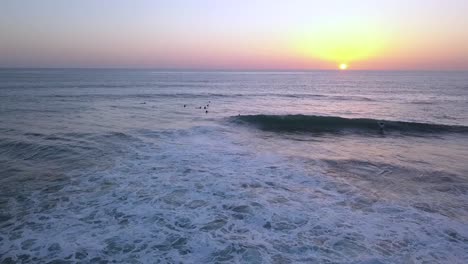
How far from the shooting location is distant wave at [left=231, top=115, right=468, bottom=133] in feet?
74.1

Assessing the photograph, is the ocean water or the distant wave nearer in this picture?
the ocean water

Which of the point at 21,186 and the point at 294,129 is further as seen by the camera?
the point at 294,129

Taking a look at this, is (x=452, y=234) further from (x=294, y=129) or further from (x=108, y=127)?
(x=108, y=127)

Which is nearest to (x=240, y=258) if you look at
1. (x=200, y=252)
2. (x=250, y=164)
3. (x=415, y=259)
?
(x=200, y=252)

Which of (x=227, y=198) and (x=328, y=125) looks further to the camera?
(x=328, y=125)

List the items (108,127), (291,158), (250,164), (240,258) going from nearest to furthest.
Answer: (240,258) → (250,164) → (291,158) → (108,127)

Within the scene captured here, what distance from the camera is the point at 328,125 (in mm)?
24781

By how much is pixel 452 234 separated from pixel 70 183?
1054 cm

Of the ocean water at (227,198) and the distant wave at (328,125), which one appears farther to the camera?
the distant wave at (328,125)

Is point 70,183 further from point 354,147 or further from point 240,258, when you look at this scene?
point 354,147

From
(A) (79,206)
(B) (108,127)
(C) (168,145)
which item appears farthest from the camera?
(B) (108,127)

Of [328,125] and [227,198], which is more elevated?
[227,198]

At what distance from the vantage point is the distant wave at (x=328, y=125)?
22.6m

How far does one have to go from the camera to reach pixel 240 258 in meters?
6.36
